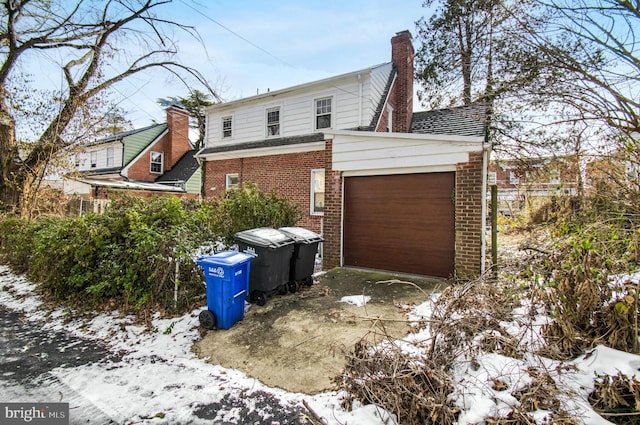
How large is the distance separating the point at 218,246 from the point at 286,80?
9941mm

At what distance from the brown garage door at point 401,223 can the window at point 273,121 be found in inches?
276

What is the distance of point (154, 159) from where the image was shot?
76.3ft

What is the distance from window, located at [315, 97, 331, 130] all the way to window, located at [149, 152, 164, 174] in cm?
1649

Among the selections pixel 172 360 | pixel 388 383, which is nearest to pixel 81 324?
pixel 172 360

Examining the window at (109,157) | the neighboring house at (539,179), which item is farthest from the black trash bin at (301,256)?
the window at (109,157)

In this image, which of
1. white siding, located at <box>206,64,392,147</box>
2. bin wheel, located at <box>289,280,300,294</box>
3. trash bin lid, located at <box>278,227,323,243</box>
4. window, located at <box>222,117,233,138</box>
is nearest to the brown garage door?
trash bin lid, located at <box>278,227,323,243</box>

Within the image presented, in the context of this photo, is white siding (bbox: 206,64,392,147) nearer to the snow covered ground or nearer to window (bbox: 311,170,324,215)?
window (bbox: 311,170,324,215)

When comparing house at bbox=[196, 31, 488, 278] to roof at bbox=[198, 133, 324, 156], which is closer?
house at bbox=[196, 31, 488, 278]

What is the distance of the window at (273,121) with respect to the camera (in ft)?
43.4

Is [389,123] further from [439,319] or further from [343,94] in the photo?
[439,319]

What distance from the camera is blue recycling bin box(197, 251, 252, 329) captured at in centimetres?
411

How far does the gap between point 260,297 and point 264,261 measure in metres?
0.61

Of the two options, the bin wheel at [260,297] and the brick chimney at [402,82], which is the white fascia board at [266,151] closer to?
the brick chimney at [402,82]

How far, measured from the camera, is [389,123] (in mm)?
12977
